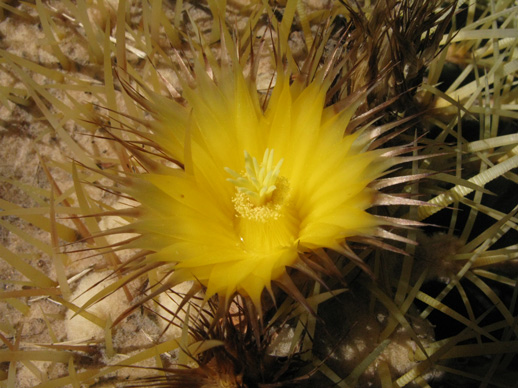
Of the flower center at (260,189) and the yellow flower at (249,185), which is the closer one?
the yellow flower at (249,185)

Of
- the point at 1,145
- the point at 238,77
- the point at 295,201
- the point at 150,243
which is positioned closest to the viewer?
the point at 150,243

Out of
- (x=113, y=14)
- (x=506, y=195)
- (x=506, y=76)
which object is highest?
(x=113, y=14)

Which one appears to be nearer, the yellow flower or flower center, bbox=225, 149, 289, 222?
the yellow flower

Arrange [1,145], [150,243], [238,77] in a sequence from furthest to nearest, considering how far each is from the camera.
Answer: [1,145] → [238,77] → [150,243]

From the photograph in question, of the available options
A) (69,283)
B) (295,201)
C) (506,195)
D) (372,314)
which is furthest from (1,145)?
(506,195)

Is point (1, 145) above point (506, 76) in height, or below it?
above

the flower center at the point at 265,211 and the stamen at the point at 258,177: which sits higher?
the stamen at the point at 258,177

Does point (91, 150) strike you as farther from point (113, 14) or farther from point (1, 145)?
point (113, 14)
